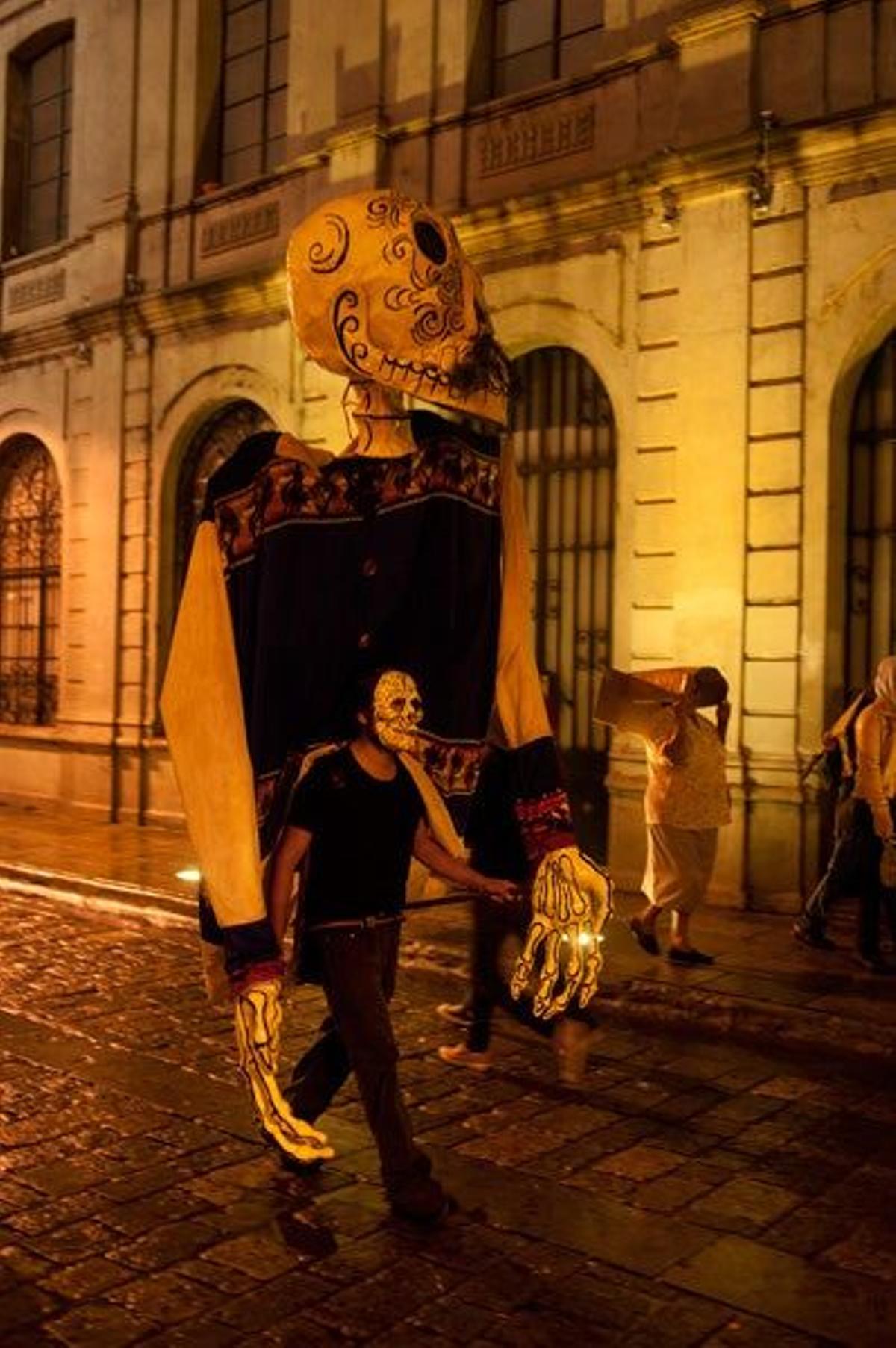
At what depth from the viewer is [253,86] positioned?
13820 mm

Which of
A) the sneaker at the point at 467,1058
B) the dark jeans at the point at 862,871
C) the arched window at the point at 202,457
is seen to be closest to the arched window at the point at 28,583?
the arched window at the point at 202,457

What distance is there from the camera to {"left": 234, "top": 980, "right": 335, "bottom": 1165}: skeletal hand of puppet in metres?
3.61

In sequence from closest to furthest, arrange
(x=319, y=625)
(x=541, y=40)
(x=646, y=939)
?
(x=319, y=625), (x=646, y=939), (x=541, y=40)

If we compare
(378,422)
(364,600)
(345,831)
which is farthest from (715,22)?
(345,831)

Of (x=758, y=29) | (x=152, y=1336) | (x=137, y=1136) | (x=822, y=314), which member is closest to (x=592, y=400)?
(x=822, y=314)

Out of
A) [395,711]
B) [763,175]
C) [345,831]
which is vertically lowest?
[345,831]

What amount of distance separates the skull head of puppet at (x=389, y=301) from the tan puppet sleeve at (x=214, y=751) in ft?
2.28

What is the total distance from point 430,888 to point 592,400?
4167 mm

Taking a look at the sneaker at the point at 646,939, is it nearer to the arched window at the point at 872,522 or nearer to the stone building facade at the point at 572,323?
the stone building facade at the point at 572,323

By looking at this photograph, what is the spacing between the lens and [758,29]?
31.3ft

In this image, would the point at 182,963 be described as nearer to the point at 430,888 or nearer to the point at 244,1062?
the point at 430,888

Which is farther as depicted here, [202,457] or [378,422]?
[202,457]

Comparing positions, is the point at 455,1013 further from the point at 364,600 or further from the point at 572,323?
the point at 572,323

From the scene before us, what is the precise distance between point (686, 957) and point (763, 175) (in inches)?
218
